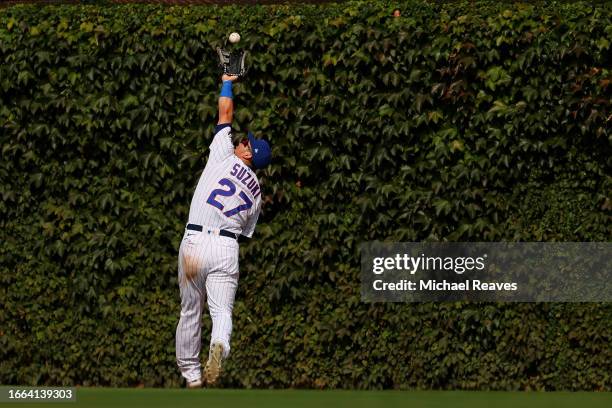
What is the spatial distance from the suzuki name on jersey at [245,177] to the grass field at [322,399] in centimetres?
171

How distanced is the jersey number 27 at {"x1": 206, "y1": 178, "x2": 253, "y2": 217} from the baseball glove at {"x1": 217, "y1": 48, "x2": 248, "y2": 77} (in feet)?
3.42

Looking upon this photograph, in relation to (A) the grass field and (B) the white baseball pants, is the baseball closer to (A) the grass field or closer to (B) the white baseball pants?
(B) the white baseball pants

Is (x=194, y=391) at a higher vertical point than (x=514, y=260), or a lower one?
lower

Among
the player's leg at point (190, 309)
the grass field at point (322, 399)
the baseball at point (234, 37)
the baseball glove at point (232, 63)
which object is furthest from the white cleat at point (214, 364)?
the baseball at point (234, 37)

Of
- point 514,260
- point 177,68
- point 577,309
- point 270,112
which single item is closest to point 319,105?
point 270,112

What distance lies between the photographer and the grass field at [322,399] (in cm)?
1010

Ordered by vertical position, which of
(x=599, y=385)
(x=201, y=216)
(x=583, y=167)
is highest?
(x=583, y=167)

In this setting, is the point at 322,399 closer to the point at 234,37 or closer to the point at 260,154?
the point at 260,154

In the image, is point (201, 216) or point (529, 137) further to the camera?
point (529, 137)

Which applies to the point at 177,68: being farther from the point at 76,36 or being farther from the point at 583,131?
the point at 583,131

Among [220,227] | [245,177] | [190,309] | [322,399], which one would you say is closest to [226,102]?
[245,177]

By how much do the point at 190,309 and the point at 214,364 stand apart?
85cm

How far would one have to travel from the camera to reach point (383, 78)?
11.2m

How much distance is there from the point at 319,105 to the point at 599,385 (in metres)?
3.51
